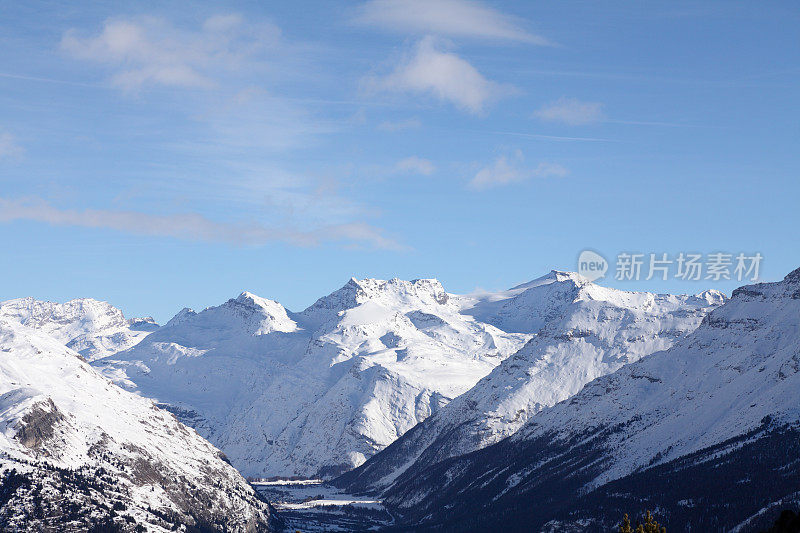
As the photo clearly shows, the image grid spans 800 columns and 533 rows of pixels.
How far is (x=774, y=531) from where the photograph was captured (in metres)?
157

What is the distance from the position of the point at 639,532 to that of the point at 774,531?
4172 centimetres

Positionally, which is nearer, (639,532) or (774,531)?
(774,531)

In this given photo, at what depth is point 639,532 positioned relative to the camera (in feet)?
643
